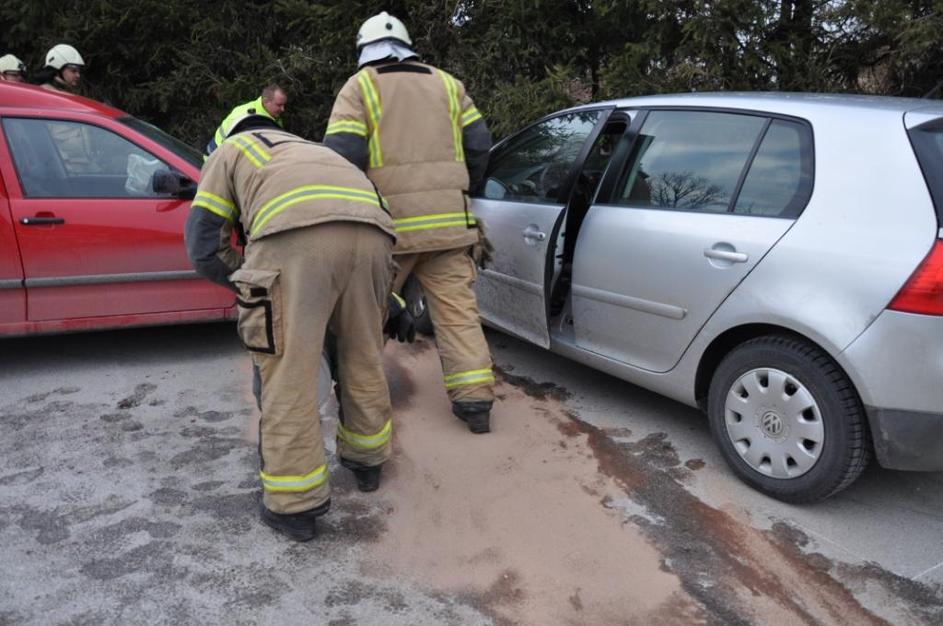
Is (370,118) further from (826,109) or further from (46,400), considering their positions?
(46,400)

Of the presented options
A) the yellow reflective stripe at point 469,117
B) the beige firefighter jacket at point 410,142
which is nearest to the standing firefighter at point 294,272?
the beige firefighter jacket at point 410,142

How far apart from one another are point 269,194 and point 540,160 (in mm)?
2089

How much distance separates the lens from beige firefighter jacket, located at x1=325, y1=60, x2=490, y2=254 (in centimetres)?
361

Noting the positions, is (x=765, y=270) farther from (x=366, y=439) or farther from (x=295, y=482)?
(x=295, y=482)

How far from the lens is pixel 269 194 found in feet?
9.04

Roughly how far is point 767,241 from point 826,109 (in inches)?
22.7

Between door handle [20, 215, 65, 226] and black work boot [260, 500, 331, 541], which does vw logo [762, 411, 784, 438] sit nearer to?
black work boot [260, 500, 331, 541]

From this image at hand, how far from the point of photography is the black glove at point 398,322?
3447 mm

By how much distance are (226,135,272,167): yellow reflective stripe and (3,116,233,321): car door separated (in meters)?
2.00

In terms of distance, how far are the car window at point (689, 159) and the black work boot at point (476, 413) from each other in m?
1.17

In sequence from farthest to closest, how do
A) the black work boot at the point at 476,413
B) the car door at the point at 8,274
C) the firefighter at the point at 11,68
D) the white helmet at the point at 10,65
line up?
the white helmet at the point at 10,65
the firefighter at the point at 11,68
the car door at the point at 8,274
the black work boot at the point at 476,413

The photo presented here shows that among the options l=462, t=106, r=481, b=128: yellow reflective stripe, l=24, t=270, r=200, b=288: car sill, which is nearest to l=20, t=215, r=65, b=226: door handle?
l=24, t=270, r=200, b=288: car sill

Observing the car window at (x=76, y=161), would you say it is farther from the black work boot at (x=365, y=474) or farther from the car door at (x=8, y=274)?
the black work boot at (x=365, y=474)

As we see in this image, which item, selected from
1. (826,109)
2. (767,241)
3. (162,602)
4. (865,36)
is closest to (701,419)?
(767,241)
